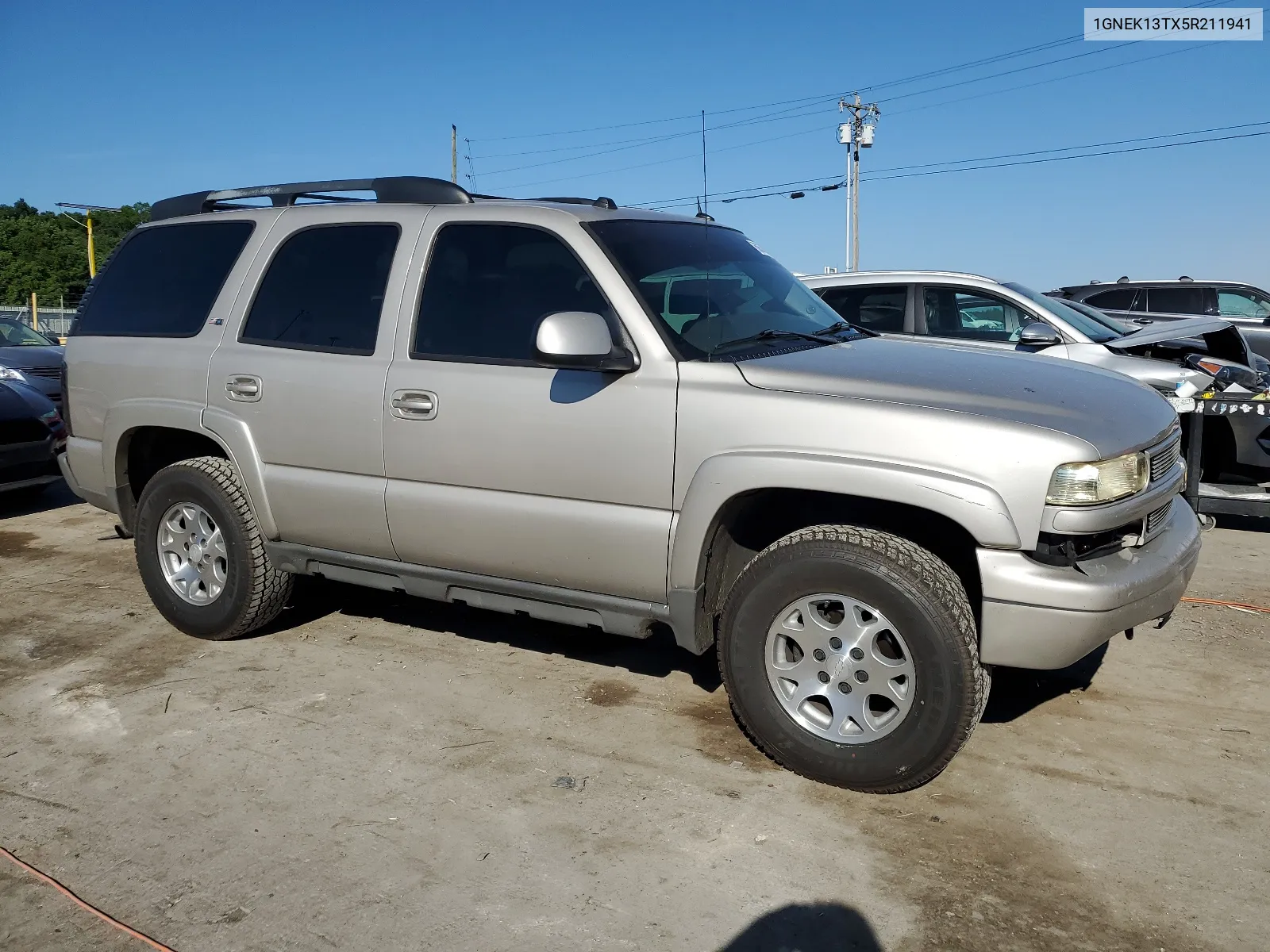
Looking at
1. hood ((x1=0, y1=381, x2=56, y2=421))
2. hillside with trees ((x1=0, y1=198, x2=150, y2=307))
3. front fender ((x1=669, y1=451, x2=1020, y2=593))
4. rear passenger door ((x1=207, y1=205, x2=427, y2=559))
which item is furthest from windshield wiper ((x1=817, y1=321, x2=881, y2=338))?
hillside with trees ((x1=0, y1=198, x2=150, y2=307))

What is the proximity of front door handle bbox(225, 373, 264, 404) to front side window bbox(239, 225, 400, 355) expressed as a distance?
172mm

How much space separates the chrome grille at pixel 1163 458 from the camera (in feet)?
11.9

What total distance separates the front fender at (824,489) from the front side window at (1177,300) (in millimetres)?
13570

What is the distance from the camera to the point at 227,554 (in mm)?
4969

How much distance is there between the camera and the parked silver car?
25.0 feet

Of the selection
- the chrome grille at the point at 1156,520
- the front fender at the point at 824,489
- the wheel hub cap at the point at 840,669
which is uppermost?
the front fender at the point at 824,489

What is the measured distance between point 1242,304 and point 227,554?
1480 centimetres

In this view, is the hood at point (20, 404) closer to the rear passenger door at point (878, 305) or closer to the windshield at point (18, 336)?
the windshield at point (18, 336)

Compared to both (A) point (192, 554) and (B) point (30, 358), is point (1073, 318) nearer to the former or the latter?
(A) point (192, 554)

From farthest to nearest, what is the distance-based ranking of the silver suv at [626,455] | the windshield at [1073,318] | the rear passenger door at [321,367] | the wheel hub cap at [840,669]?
1. the windshield at [1073,318]
2. the rear passenger door at [321,367]
3. the wheel hub cap at [840,669]
4. the silver suv at [626,455]

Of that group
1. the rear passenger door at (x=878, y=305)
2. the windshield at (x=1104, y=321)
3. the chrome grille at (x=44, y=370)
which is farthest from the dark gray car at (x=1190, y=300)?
the chrome grille at (x=44, y=370)

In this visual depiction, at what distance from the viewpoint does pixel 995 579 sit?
10.7 ft

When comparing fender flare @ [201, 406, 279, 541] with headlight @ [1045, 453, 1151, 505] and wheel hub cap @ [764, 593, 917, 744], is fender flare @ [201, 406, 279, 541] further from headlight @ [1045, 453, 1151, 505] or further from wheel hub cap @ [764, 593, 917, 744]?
headlight @ [1045, 453, 1151, 505]

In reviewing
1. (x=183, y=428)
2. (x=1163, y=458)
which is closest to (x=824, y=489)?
(x=1163, y=458)
